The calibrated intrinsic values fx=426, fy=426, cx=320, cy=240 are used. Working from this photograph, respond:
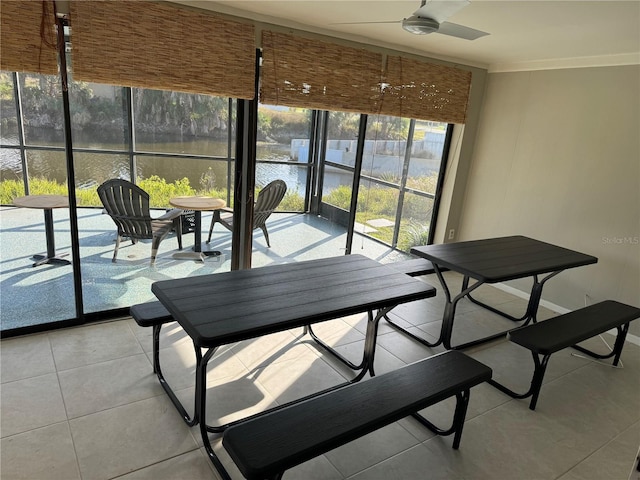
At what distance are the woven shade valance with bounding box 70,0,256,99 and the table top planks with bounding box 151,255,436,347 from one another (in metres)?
1.38

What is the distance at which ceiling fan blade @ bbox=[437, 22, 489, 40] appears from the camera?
87.3 inches

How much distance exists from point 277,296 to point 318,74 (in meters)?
2.00

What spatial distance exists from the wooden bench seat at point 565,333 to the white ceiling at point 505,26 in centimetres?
185

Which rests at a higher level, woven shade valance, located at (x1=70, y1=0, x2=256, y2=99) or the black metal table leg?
woven shade valance, located at (x1=70, y1=0, x2=256, y2=99)

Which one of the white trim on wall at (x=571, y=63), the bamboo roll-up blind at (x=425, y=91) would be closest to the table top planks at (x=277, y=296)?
the bamboo roll-up blind at (x=425, y=91)

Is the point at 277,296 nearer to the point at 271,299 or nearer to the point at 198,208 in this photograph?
the point at 271,299

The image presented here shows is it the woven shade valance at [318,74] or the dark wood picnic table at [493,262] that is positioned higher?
the woven shade valance at [318,74]

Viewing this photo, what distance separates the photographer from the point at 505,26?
2.82 meters

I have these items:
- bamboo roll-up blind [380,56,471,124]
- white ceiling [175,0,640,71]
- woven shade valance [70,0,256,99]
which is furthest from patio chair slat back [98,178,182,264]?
bamboo roll-up blind [380,56,471,124]

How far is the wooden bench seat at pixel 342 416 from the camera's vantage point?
1492 mm

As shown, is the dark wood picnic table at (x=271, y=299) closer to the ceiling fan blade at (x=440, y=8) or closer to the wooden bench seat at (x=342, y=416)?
the wooden bench seat at (x=342, y=416)

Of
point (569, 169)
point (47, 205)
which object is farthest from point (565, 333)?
point (47, 205)

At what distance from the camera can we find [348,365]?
2.81m

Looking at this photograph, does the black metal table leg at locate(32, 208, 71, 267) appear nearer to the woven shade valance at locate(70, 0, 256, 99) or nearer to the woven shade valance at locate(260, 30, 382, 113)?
the woven shade valance at locate(70, 0, 256, 99)
